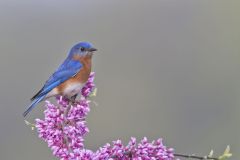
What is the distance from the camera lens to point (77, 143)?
845cm

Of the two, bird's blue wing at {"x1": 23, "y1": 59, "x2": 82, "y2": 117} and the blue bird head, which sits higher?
the blue bird head

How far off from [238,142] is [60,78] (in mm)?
31975

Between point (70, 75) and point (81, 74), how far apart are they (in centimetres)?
47

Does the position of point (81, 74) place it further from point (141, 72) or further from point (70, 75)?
point (141, 72)

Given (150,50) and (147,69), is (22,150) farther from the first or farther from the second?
(150,50)

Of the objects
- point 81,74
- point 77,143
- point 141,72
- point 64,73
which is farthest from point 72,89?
point 141,72

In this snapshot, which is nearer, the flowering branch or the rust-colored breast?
the flowering branch

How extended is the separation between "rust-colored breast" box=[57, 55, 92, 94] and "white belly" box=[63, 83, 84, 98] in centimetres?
5

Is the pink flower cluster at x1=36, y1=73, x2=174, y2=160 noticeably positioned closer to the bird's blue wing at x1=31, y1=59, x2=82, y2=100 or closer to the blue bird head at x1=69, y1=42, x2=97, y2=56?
the bird's blue wing at x1=31, y1=59, x2=82, y2=100

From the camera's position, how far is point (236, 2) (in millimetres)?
86812

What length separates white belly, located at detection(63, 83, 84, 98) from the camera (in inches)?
389

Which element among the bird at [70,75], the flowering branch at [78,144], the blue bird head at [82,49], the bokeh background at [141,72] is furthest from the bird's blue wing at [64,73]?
the bokeh background at [141,72]

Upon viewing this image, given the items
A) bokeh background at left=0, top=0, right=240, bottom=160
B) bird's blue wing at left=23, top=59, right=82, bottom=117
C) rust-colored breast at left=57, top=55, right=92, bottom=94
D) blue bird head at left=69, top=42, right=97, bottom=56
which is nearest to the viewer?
rust-colored breast at left=57, top=55, right=92, bottom=94

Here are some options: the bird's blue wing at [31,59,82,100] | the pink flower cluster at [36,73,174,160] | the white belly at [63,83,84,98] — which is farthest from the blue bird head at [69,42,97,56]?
the pink flower cluster at [36,73,174,160]
